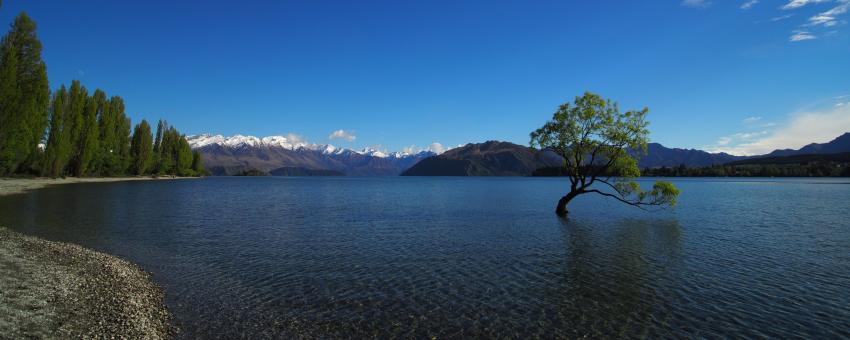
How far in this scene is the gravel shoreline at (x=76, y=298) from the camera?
47.7 ft

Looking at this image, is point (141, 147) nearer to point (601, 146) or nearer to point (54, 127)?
point (54, 127)

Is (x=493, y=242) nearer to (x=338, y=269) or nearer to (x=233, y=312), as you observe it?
(x=338, y=269)

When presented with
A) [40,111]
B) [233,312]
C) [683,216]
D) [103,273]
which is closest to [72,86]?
[40,111]

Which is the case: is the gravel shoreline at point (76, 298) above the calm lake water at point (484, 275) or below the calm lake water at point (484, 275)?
above

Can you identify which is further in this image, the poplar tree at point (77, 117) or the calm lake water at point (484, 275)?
the poplar tree at point (77, 117)

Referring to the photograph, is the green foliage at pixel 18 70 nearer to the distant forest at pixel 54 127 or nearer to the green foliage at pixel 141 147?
the distant forest at pixel 54 127

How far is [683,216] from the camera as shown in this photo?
2219 inches

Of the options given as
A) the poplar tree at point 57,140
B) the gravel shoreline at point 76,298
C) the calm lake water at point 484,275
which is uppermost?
the poplar tree at point 57,140

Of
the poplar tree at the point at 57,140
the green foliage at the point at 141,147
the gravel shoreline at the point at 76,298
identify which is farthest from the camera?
the green foliage at the point at 141,147

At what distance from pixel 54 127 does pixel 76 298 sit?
134977 mm

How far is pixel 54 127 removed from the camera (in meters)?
118

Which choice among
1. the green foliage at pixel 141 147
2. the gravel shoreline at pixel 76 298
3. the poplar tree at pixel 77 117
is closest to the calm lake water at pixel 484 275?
the gravel shoreline at pixel 76 298

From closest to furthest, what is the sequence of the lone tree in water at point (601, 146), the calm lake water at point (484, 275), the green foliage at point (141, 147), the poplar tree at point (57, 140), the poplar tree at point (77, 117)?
the calm lake water at point (484, 275) < the lone tree in water at point (601, 146) < the poplar tree at point (57, 140) < the poplar tree at point (77, 117) < the green foliage at point (141, 147)

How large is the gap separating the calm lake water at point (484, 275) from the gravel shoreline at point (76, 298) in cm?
113
